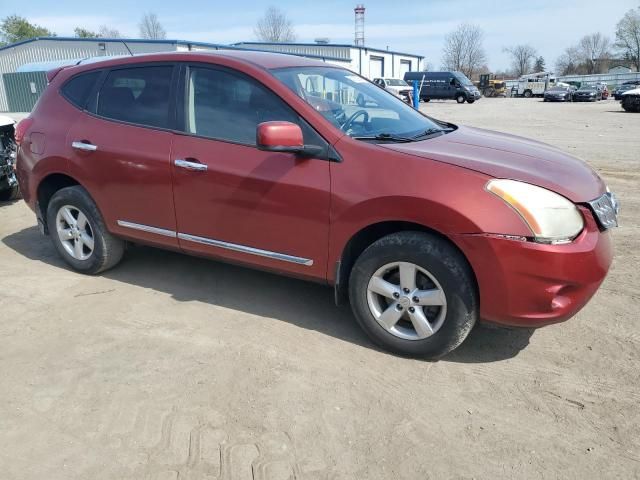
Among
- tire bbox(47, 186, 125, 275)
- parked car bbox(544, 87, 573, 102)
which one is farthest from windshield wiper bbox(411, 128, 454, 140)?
parked car bbox(544, 87, 573, 102)

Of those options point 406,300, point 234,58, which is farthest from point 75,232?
point 406,300

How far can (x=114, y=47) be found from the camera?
28.7 m

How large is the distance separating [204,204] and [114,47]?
29.0 m

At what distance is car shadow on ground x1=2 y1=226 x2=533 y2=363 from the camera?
3430mm

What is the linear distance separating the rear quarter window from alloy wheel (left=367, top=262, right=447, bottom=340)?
116 inches

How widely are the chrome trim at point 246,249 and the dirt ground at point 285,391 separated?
A: 50cm

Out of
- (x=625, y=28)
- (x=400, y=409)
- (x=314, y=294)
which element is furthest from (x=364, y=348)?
(x=625, y=28)

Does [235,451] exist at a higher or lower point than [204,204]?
lower

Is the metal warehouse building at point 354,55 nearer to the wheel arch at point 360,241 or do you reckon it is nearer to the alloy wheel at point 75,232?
the alloy wheel at point 75,232

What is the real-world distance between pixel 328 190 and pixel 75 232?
8.51ft

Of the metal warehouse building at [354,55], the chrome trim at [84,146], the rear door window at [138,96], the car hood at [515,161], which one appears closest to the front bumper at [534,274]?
the car hood at [515,161]

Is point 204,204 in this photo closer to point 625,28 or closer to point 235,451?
point 235,451

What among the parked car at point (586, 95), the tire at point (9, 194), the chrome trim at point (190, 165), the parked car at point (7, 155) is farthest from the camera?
the parked car at point (586, 95)

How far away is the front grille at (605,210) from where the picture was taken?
290 cm
